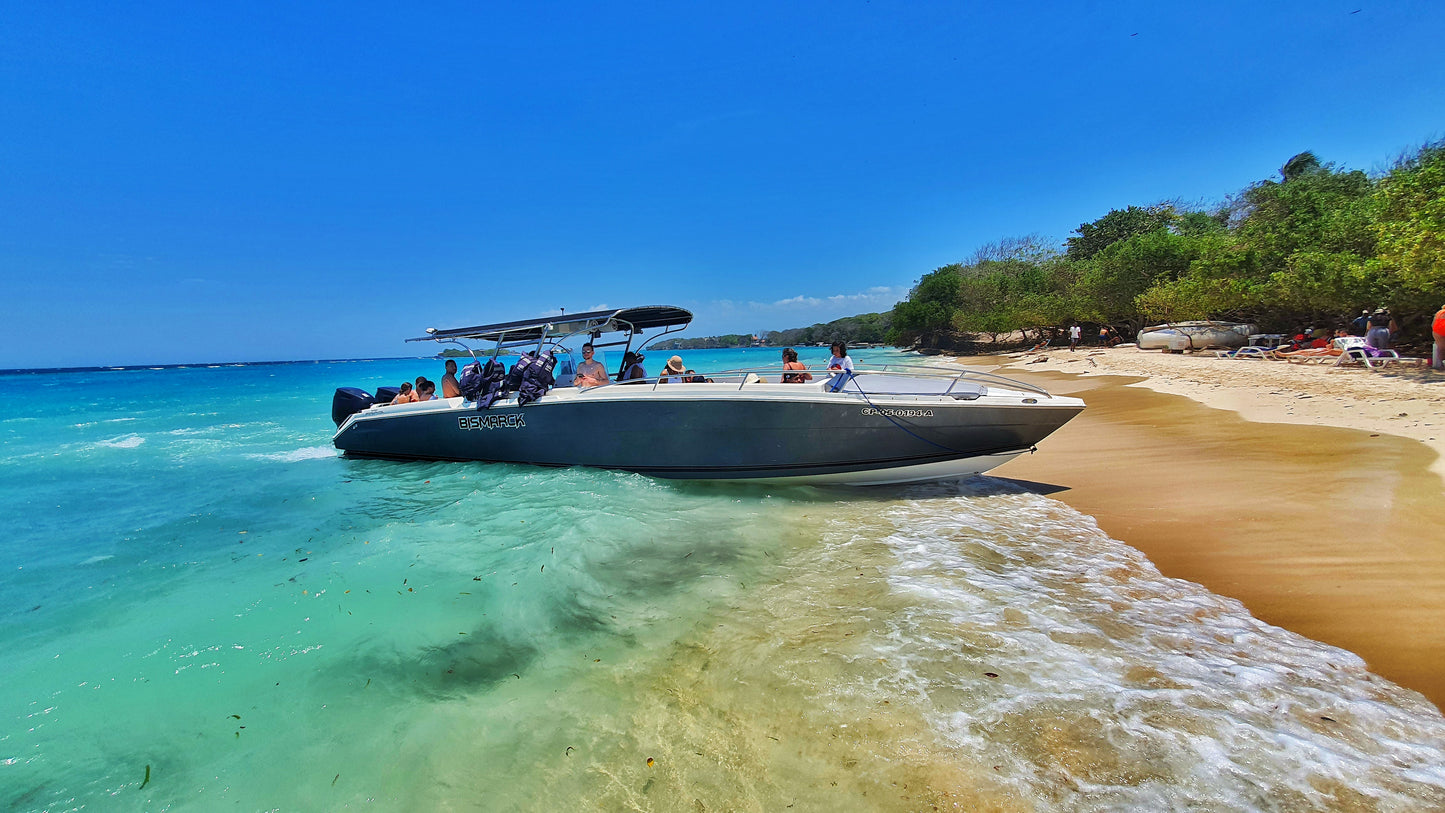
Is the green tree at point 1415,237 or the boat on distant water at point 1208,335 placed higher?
the green tree at point 1415,237

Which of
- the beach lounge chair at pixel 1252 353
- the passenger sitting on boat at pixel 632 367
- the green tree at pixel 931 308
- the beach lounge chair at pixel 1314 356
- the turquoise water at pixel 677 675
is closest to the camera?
the turquoise water at pixel 677 675

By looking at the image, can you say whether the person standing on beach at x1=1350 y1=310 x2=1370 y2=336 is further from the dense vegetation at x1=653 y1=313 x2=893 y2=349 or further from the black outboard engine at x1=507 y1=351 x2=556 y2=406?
the dense vegetation at x1=653 y1=313 x2=893 y2=349

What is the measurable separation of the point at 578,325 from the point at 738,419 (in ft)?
10.2

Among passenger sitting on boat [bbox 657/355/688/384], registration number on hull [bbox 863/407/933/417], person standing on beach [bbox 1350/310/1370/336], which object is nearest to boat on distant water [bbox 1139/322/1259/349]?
person standing on beach [bbox 1350/310/1370/336]

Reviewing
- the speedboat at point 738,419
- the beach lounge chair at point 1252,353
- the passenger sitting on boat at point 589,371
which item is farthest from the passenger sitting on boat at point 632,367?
the beach lounge chair at point 1252,353

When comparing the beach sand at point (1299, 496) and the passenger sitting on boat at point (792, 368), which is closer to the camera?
the beach sand at point (1299, 496)

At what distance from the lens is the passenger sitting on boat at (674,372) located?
298 inches

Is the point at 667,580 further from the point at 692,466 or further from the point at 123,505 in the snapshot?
the point at 123,505

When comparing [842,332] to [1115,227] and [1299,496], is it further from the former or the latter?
[1299,496]

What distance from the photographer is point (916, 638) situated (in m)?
3.61

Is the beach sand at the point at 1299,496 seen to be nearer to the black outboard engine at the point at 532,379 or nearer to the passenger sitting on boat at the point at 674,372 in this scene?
the passenger sitting on boat at the point at 674,372

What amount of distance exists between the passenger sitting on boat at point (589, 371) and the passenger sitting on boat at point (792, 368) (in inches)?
106

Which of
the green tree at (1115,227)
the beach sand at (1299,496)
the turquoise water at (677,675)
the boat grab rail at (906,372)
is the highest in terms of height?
the green tree at (1115,227)

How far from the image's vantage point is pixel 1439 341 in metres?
10.9
